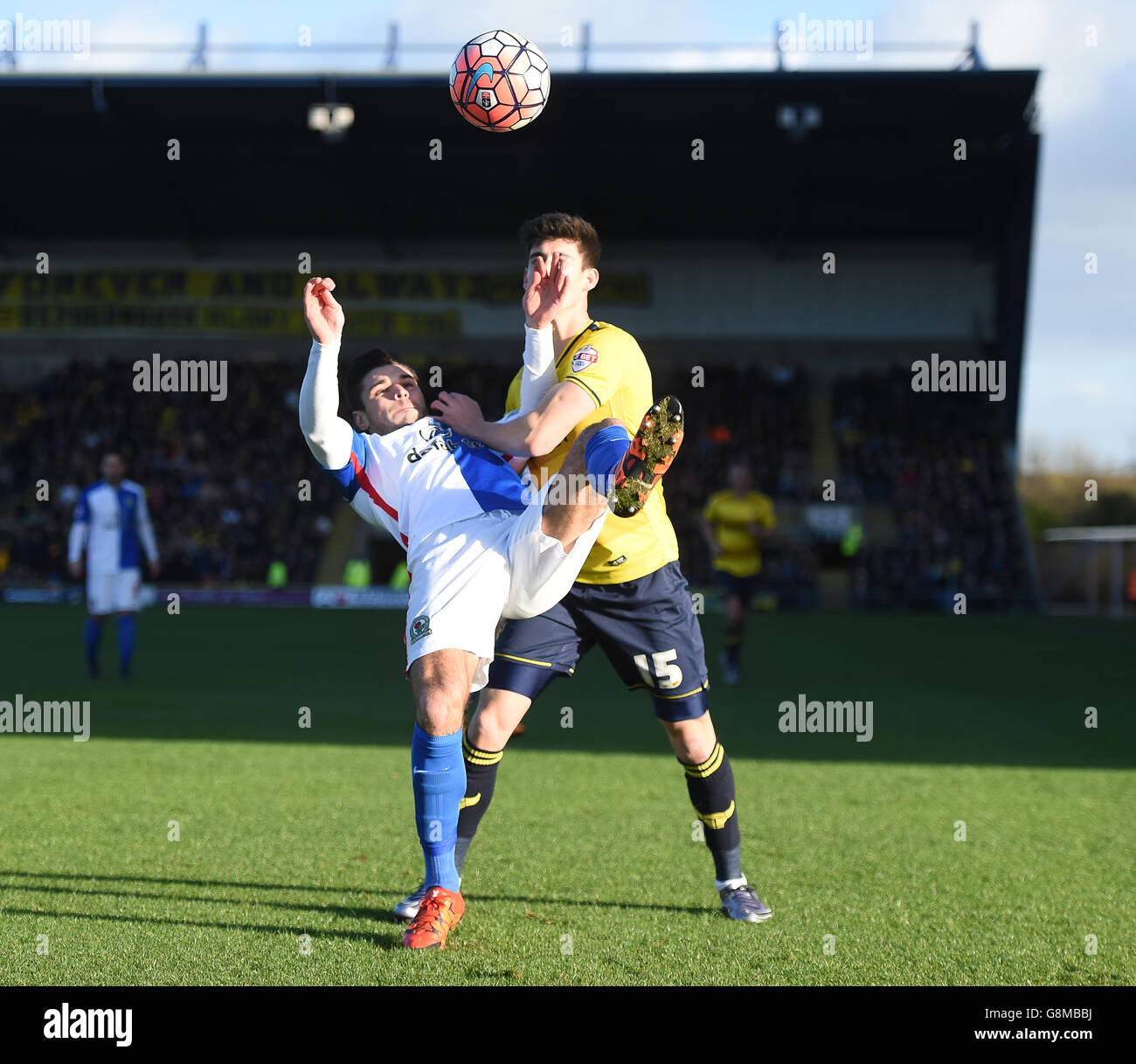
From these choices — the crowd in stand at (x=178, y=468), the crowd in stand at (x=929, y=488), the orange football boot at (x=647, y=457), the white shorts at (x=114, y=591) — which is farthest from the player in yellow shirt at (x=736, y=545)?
the crowd in stand at (x=178, y=468)

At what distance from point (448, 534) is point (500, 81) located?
7.21 ft

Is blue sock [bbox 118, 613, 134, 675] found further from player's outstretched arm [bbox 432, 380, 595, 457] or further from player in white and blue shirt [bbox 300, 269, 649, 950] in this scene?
player's outstretched arm [bbox 432, 380, 595, 457]

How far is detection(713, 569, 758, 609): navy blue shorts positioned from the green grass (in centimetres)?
122

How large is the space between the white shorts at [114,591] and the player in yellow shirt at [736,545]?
557 centimetres

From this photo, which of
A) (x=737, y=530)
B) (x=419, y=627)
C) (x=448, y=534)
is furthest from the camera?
(x=737, y=530)

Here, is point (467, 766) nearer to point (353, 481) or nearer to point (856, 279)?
point (353, 481)

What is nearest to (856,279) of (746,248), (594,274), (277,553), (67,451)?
(746,248)

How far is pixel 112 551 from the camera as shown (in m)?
11.6

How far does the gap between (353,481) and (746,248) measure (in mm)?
30023

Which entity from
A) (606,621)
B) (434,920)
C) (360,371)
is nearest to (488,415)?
(360,371)

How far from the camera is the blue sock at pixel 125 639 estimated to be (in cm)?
1161

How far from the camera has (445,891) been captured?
370 centimetres

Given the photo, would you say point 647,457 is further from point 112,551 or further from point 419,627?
point 112,551

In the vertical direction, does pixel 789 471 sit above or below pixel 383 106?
below
